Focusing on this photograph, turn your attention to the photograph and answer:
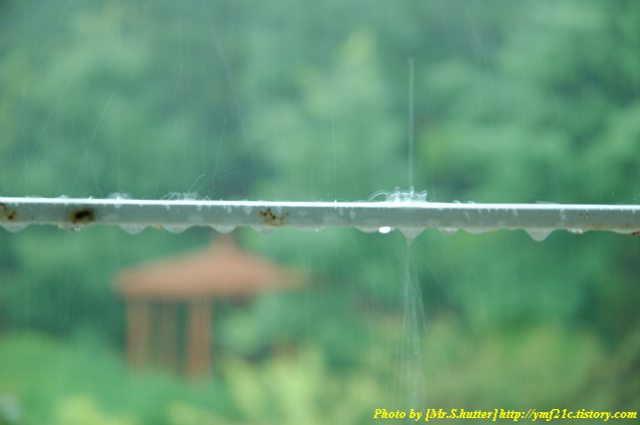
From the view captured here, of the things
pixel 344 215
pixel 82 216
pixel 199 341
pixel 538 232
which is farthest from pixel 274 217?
pixel 199 341

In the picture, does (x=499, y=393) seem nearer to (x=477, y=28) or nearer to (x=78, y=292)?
(x=477, y=28)

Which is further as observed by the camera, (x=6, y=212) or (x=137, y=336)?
(x=137, y=336)

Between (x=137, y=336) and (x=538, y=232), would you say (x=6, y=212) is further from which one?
(x=538, y=232)

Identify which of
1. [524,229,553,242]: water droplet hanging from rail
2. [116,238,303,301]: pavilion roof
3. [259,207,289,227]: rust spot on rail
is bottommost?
[116,238,303,301]: pavilion roof

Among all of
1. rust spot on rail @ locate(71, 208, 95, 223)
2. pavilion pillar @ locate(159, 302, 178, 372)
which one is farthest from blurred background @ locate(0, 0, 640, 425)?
rust spot on rail @ locate(71, 208, 95, 223)

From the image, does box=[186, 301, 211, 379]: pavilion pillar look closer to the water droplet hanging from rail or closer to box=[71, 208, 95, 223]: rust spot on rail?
box=[71, 208, 95, 223]: rust spot on rail

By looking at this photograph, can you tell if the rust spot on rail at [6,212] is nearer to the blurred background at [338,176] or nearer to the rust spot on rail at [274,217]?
the blurred background at [338,176]

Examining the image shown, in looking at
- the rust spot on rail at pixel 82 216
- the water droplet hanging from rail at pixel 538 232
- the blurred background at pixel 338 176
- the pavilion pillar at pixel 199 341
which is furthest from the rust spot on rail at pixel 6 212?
the water droplet hanging from rail at pixel 538 232
